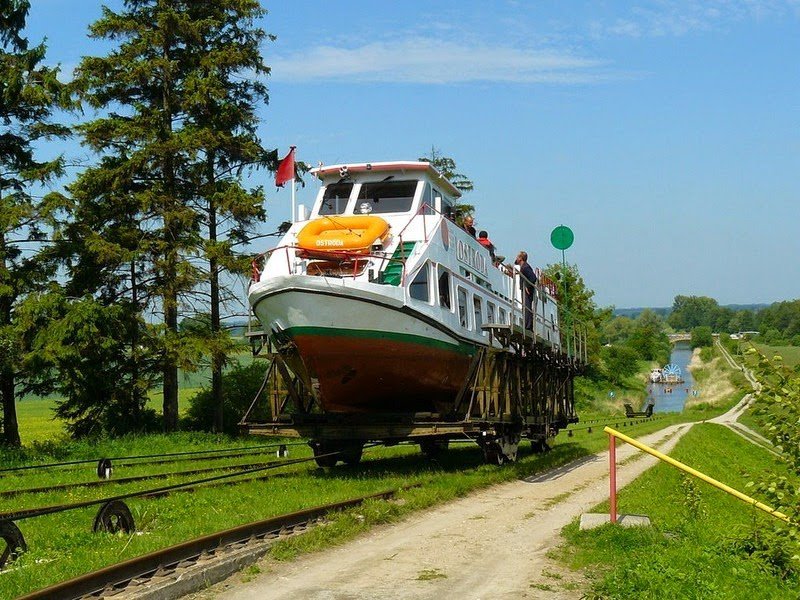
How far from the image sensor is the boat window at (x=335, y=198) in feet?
63.6

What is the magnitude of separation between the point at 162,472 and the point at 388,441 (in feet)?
15.2

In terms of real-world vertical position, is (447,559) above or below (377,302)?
below

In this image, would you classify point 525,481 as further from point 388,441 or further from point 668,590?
point 668,590

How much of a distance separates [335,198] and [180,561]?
11.0 meters

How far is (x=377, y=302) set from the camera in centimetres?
1606

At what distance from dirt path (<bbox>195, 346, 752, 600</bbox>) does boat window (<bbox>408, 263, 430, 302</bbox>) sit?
3615mm

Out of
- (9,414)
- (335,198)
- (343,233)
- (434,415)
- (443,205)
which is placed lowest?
(434,415)

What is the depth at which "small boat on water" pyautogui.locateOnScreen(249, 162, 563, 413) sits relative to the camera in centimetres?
1619

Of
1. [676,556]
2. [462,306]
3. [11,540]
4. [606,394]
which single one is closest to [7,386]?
[462,306]

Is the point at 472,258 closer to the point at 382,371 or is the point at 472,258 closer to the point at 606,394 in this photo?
the point at 382,371

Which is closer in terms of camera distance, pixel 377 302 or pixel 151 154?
pixel 377 302

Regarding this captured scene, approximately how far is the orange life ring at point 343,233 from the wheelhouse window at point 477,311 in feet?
10.2

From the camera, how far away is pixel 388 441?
64.1 ft

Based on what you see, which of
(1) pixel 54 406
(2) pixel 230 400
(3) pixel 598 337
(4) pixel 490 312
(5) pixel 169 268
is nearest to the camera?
(4) pixel 490 312
